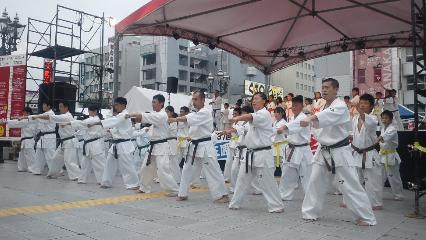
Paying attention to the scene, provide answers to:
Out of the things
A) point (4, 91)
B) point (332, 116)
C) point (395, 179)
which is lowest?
point (395, 179)

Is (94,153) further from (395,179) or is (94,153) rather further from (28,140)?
(395,179)

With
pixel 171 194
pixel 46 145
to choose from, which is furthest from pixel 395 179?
pixel 46 145

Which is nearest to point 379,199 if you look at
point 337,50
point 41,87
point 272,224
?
point 272,224

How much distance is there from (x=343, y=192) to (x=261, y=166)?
4.25 feet

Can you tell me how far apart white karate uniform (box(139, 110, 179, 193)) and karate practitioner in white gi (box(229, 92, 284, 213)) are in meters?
1.77

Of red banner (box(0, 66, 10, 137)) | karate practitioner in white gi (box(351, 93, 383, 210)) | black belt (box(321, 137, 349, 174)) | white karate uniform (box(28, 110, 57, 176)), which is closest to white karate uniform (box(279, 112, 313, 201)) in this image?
karate practitioner in white gi (box(351, 93, 383, 210))

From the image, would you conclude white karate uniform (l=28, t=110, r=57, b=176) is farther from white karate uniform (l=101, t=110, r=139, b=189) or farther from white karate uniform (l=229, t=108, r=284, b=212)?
white karate uniform (l=229, t=108, r=284, b=212)

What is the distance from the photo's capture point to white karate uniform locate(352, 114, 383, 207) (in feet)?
21.9

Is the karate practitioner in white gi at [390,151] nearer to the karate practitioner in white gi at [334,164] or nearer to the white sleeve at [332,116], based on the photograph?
the karate practitioner in white gi at [334,164]

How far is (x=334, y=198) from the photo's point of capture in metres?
7.82

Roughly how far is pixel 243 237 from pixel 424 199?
4776 millimetres

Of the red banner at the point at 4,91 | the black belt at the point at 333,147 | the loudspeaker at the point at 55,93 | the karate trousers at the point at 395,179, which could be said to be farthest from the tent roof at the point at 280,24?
the red banner at the point at 4,91

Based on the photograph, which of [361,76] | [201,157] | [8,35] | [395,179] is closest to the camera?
[201,157]

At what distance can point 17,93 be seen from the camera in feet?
44.2
